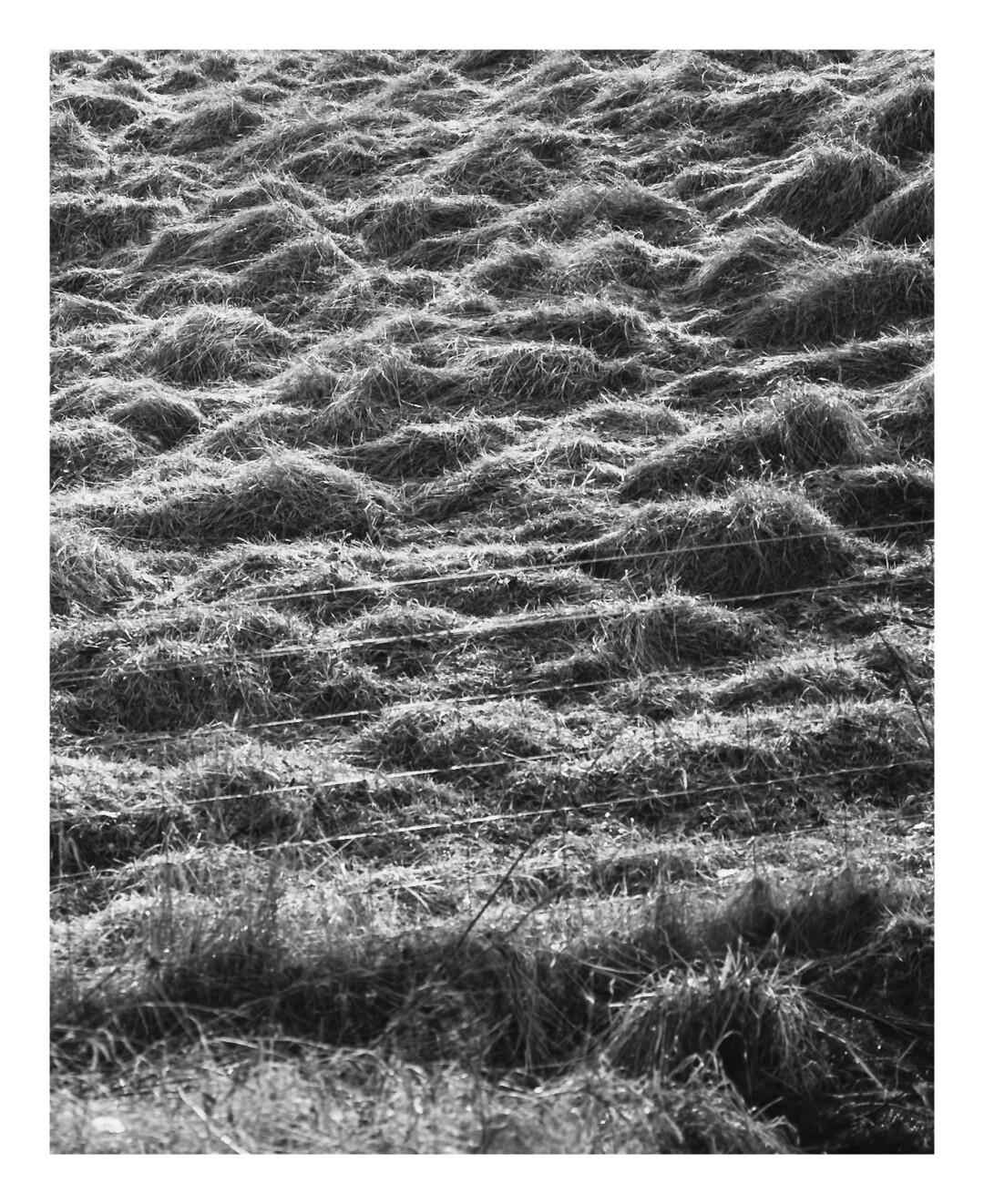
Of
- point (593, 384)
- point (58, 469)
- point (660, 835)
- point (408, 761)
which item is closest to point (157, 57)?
point (58, 469)

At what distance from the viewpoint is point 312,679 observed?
3.22 m

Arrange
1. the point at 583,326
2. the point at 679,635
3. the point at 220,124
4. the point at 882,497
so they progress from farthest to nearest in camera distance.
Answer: the point at 220,124, the point at 583,326, the point at 882,497, the point at 679,635

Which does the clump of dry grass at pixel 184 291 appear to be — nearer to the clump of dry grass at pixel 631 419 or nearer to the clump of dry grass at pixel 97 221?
the clump of dry grass at pixel 97 221

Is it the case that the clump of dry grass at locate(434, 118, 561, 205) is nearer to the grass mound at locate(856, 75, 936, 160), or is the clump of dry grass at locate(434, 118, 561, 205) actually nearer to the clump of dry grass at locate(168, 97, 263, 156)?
the clump of dry grass at locate(168, 97, 263, 156)

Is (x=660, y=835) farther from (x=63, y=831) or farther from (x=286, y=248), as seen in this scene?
(x=286, y=248)

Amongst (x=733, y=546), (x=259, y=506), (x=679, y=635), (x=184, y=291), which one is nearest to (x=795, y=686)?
(x=679, y=635)

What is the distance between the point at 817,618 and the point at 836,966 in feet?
3.38

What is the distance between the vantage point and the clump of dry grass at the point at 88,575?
3340 mm

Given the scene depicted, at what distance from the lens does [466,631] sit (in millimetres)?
3309

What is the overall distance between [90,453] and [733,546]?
6.60 ft

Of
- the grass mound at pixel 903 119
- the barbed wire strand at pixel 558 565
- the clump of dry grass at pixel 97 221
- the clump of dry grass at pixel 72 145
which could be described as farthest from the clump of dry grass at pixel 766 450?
the clump of dry grass at pixel 72 145

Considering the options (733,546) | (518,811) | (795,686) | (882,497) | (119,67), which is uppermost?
(119,67)

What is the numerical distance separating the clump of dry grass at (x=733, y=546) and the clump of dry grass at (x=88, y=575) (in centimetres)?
128

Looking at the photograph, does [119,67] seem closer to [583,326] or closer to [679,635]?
[583,326]
